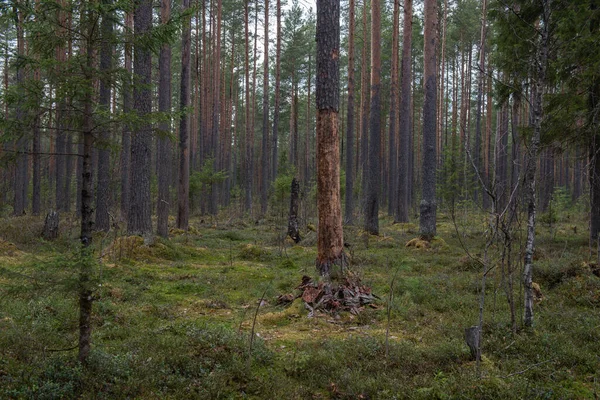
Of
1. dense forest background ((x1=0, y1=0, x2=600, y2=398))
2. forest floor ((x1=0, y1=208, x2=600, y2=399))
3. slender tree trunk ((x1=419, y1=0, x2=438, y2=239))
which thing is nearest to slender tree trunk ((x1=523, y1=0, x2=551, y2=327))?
dense forest background ((x1=0, y1=0, x2=600, y2=398))

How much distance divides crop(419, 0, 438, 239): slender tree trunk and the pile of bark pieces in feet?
24.2

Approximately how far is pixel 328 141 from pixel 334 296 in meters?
2.89

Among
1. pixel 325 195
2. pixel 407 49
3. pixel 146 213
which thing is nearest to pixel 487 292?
pixel 325 195

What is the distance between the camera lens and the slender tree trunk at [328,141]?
767 cm

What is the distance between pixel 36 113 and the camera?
12.9ft

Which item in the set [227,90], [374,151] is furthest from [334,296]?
[227,90]

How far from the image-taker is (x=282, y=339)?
17.7 feet

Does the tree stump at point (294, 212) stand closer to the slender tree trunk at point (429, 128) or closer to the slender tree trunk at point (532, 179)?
the slender tree trunk at point (429, 128)

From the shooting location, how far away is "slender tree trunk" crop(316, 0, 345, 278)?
7672 millimetres

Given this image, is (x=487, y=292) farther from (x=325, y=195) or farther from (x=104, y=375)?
(x=104, y=375)

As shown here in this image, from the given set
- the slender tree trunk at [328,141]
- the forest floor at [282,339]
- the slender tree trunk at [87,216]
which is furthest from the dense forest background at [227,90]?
the slender tree trunk at [328,141]

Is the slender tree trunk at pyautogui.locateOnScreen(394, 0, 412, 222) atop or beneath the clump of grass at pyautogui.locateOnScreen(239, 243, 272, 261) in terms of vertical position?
atop

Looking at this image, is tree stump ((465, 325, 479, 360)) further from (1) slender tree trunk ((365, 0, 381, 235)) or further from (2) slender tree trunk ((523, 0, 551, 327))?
(1) slender tree trunk ((365, 0, 381, 235))

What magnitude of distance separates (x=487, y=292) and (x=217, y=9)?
80.1 ft
